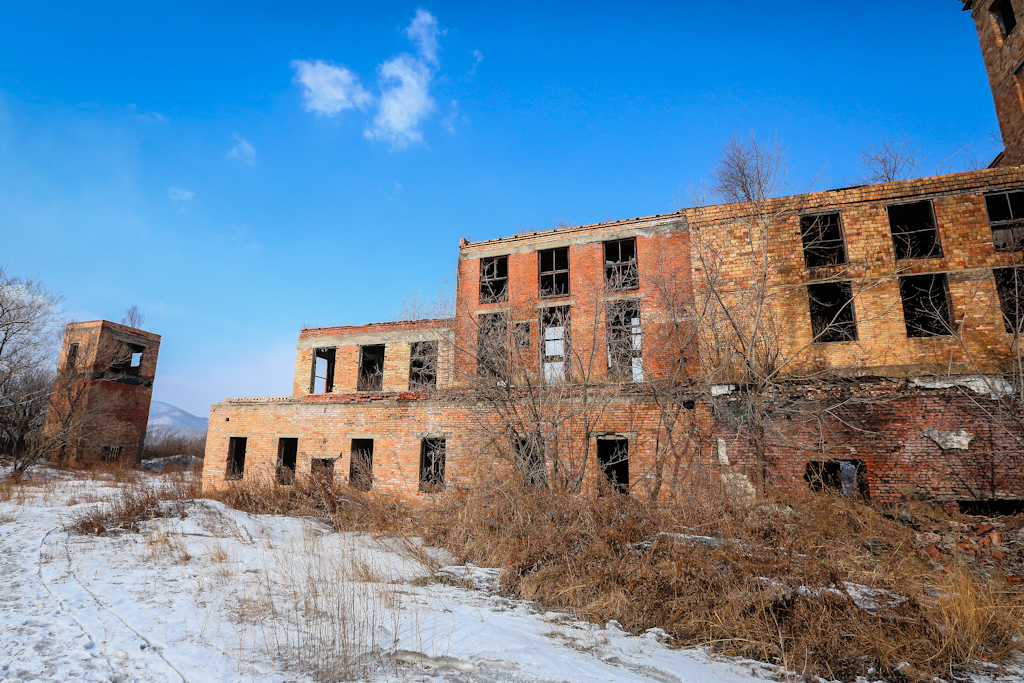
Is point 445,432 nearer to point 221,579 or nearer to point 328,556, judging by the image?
point 328,556

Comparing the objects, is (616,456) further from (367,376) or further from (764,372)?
(367,376)

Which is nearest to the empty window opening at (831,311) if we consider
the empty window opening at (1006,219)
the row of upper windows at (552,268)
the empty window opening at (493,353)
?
the empty window opening at (1006,219)

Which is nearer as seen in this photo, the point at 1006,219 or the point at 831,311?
the point at 1006,219

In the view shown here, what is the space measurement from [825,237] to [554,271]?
8.77 metres

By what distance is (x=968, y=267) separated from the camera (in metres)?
13.0

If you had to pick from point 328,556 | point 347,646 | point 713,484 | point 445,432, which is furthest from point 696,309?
point 347,646

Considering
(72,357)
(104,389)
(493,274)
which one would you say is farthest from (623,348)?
(72,357)

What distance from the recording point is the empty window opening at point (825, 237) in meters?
14.3

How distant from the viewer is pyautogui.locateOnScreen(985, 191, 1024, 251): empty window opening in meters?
13.1

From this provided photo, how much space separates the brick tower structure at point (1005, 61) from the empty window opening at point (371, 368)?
24.9m

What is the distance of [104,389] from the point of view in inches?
1104

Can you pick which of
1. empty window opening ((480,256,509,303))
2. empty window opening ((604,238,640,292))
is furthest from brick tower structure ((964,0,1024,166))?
empty window opening ((480,256,509,303))

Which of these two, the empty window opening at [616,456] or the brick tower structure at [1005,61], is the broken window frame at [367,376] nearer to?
the empty window opening at [616,456]

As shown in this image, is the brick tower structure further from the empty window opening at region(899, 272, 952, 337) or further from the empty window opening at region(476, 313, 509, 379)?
the empty window opening at region(476, 313, 509, 379)
